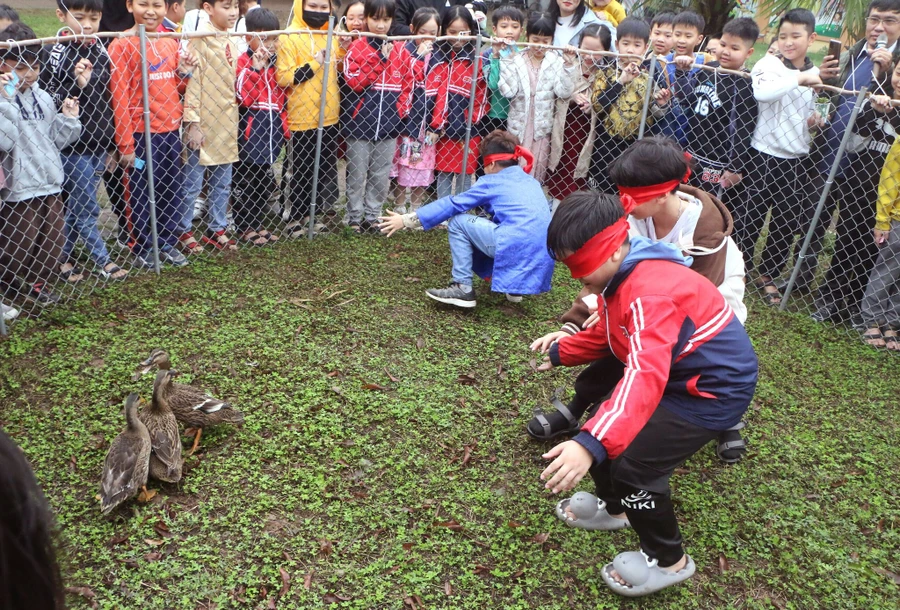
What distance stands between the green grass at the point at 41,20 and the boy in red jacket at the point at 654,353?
10387 mm

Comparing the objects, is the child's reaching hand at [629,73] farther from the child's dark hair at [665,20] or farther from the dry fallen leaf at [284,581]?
the dry fallen leaf at [284,581]

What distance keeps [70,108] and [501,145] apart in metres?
2.63

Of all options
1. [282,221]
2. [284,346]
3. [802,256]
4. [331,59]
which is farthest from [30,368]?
[802,256]

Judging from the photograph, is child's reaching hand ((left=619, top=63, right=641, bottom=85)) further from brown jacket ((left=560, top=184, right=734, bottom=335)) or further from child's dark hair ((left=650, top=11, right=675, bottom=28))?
brown jacket ((left=560, top=184, right=734, bottom=335))

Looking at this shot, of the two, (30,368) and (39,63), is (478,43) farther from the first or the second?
(30,368)

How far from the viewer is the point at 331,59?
5.57 meters

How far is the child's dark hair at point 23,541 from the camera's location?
2.50 ft

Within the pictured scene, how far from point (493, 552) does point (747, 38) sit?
14.5ft

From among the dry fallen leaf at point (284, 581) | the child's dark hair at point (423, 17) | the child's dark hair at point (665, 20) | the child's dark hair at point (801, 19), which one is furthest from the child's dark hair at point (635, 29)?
the dry fallen leaf at point (284, 581)

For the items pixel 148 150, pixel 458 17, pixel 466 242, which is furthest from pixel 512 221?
pixel 148 150

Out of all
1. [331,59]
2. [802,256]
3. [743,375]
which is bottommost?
[802,256]

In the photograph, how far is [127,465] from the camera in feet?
10.1

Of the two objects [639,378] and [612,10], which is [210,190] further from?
[612,10]

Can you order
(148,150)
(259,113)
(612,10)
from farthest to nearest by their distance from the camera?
(612,10) → (259,113) → (148,150)
